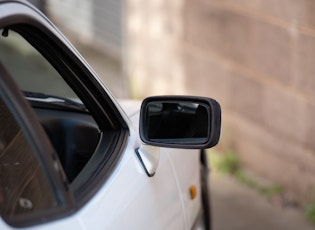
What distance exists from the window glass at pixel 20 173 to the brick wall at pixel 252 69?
345 cm

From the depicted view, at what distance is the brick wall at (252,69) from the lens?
19.3 ft

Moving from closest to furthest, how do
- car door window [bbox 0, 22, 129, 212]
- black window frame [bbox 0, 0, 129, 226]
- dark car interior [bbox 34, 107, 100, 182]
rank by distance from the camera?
black window frame [bbox 0, 0, 129, 226] → car door window [bbox 0, 22, 129, 212] → dark car interior [bbox 34, 107, 100, 182]

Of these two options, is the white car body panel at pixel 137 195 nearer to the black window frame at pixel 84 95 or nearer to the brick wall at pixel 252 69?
the black window frame at pixel 84 95

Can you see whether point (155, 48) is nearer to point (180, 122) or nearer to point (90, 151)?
point (90, 151)

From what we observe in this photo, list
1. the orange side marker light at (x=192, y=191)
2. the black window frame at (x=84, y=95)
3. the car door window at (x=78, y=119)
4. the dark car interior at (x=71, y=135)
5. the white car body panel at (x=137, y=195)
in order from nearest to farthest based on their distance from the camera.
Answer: the white car body panel at (x=137, y=195) < the black window frame at (x=84, y=95) < the car door window at (x=78, y=119) < the dark car interior at (x=71, y=135) < the orange side marker light at (x=192, y=191)

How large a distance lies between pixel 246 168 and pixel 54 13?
4.13 metres

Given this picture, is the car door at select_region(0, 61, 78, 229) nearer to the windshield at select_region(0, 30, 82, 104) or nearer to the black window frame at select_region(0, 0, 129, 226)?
the black window frame at select_region(0, 0, 129, 226)

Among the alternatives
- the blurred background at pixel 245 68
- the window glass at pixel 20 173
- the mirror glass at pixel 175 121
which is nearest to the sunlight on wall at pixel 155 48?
the blurred background at pixel 245 68

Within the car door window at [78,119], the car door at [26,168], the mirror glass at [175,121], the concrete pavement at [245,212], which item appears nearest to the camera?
the car door at [26,168]

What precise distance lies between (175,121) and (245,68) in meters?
3.20

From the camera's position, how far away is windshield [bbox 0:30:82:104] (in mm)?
8750

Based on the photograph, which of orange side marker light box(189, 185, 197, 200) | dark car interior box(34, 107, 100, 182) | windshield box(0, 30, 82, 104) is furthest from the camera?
windshield box(0, 30, 82, 104)

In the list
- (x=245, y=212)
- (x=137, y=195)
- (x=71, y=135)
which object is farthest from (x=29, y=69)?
(x=137, y=195)

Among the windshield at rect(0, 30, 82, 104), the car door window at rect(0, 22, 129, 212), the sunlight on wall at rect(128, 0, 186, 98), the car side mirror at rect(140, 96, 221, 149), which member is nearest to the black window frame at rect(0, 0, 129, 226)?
the car door window at rect(0, 22, 129, 212)
